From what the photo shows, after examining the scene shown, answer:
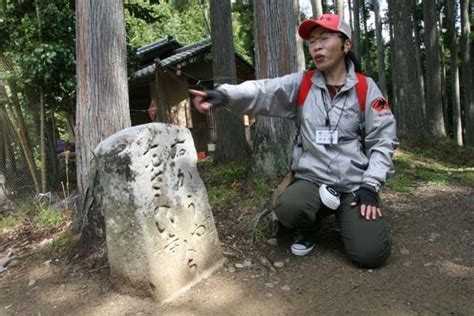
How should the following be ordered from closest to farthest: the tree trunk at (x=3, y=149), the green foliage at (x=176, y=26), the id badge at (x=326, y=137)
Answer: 1. the id badge at (x=326, y=137)
2. the tree trunk at (x=3, y=149)
3. the green foliage at (x=176, y=26)

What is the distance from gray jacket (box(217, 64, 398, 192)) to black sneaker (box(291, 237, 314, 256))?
0.50 metres

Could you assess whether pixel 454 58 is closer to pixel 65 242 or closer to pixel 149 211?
pixel 65 242

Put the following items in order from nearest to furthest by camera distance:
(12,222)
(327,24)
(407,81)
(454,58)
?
(327,24)
(12,222)
(407,81)
(454,58)

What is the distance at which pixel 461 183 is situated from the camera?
16.9ft

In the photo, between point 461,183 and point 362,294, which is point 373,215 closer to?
point 362,294

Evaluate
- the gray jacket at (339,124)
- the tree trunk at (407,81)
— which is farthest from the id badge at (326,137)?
the tree trunk at (407,81)

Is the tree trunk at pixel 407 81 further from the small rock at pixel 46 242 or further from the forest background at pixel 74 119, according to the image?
the small rock at pixel 46 242

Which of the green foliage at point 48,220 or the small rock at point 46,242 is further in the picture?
the green foliage at point 48,220

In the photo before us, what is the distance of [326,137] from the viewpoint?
2.90 meters

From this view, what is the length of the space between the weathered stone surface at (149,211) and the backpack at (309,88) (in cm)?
96

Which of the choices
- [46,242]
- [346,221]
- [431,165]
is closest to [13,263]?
[46,242]

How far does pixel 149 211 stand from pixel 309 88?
1452 millimetres

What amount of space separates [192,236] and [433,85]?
13.9m

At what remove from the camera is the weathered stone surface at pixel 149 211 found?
2.43 metres
